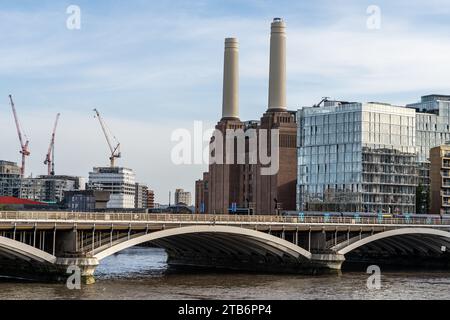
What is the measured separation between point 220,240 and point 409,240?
3018 cm

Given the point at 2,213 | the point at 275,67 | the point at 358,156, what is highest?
the point at 275,67

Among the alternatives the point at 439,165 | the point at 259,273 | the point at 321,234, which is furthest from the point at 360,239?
the point at 439,165

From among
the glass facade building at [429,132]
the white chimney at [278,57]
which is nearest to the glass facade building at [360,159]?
the glass facade building at [429,132]

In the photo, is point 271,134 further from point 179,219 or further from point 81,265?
point 81,265

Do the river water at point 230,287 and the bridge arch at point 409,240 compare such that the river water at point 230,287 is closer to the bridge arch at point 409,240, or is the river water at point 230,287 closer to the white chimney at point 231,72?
the bridge arch at point 409,240

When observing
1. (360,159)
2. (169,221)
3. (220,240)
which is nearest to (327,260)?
(220,240)

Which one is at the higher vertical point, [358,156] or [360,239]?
[358,156]

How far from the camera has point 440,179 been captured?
166000 mm

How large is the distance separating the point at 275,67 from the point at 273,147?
2020cm

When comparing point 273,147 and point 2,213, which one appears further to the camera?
point 273,147

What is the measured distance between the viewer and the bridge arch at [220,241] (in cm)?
8194
